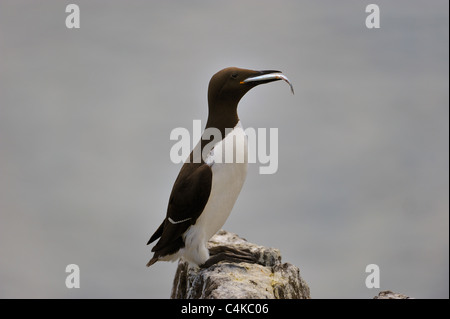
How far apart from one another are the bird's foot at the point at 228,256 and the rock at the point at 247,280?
2.3 inches

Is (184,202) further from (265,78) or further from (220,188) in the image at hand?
(265,78)

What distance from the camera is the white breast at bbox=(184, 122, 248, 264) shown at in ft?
24.5

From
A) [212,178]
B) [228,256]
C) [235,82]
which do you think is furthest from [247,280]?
[235,82]

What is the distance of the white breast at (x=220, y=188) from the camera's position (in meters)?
7.46

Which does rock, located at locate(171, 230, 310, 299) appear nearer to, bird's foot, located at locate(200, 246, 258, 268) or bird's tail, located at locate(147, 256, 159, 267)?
bird's foot, located at locate(200, 246, 258, 268)

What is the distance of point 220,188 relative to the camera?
24.6ft

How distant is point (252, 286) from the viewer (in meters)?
7.12

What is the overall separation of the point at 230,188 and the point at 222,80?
1.14 metres

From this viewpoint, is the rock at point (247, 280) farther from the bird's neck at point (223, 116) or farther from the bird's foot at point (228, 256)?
the bird's neck at point (223, 116)
